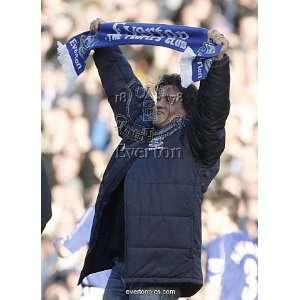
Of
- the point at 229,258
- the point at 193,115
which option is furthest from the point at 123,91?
the point at 229,258

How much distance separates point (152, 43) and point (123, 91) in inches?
8.5

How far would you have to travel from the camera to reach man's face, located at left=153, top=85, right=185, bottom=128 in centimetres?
281

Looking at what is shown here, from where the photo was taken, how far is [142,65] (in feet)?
9.74

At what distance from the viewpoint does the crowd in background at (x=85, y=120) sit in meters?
2.96

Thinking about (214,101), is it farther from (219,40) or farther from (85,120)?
(85,120)

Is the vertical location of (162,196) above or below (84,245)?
above

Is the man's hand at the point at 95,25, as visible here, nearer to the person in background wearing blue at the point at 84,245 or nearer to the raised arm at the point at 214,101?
the raised arm at the point at 214,101

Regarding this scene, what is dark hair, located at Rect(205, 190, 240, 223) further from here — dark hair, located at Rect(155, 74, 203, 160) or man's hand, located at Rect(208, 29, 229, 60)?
man's hand, located at Rect(208, 29, 229, 60)

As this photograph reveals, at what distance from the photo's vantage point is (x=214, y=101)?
2596mm

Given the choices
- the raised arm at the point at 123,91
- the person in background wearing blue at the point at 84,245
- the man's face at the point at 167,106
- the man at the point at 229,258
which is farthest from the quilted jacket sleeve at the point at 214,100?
the person in background wearing blue at the point at 84,245

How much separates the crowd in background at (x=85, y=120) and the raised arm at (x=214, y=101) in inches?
11.5
